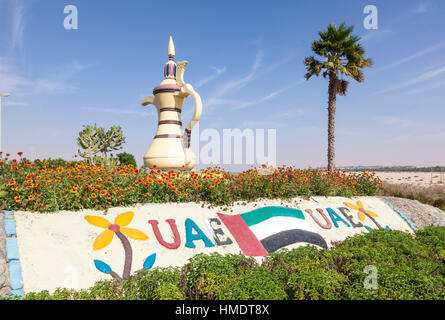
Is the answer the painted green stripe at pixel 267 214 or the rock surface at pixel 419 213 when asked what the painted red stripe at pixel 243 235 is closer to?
the painted green stripe at pixel 267 214

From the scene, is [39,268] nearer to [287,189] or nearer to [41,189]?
[41,189]

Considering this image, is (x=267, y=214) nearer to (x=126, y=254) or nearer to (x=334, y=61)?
Answer: (x=126, y=254)

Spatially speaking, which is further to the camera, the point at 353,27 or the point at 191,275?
the point at 353,27

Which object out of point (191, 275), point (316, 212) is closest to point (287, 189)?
point (316, 212)

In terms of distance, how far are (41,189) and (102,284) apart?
2.74m

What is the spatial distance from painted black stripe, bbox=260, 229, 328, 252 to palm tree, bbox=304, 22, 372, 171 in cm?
1132

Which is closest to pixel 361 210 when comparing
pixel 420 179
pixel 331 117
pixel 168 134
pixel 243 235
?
pixel 243 235

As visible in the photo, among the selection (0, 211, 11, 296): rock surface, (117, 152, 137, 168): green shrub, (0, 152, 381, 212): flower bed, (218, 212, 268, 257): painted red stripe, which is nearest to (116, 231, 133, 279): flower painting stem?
(0, 152, 381, 212): flower bed

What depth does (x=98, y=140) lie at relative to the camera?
15.6 metres

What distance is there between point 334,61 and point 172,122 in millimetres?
10980

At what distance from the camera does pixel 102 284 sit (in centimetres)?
399

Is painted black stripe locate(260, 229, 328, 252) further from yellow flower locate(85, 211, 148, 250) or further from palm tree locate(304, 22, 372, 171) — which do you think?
palm tree locate(304, 22, 372, 171)

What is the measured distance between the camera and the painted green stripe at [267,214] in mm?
6828

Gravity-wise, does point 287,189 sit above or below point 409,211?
above
